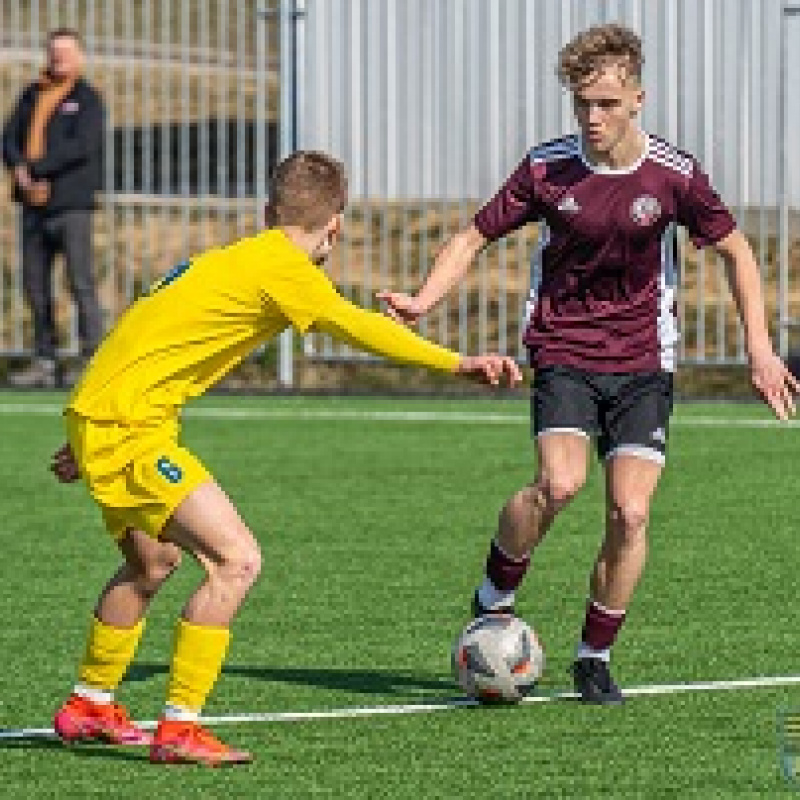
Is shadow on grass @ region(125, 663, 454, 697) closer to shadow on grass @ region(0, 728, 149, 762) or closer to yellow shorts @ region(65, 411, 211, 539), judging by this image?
shadow on grass @ region(0, 728, 149, 762)

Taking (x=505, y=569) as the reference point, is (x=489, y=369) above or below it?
above

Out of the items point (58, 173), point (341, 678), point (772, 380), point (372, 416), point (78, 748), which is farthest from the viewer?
point (58, 173)

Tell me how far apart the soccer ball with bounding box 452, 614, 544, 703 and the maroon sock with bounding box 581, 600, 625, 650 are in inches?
6.1

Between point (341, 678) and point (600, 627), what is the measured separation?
0.87 meters

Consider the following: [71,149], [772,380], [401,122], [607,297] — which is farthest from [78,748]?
[401,122]

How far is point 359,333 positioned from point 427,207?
45.1ft

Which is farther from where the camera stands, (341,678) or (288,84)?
(288,84)

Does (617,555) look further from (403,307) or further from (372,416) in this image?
(372,416)

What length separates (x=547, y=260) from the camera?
10.1 meters

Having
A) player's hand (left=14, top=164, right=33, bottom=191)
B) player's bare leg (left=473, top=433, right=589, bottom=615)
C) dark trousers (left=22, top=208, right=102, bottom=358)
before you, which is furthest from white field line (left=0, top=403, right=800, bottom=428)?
player's bare leg (left=473, top=433, right=589, bottom=615)

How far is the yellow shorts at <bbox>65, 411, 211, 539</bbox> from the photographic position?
341 inches

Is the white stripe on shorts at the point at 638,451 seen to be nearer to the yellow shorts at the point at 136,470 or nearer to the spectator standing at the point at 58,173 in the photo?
the yellow shorts at the point at 136,470

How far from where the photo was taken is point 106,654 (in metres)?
9.02

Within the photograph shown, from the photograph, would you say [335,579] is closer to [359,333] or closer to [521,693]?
[521,693]
